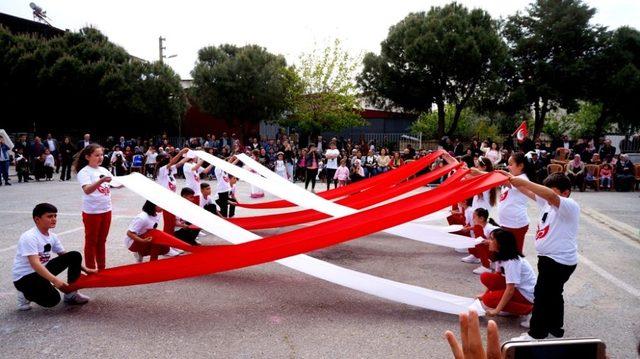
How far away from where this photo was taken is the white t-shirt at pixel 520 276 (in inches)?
150

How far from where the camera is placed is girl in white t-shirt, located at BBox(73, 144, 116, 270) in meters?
4.71

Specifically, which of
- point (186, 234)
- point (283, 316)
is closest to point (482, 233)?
point (283, 316)

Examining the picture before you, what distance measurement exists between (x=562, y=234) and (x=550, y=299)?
0.51m

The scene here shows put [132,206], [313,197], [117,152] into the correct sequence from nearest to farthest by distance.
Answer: [313,197], [132,206], [117,152]

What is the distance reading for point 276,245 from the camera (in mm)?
3916

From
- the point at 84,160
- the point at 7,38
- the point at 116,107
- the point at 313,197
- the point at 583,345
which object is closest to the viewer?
the point at 583,345

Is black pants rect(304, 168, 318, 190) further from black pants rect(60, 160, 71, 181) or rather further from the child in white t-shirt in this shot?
black pants rect(60, 160, 71, 181)

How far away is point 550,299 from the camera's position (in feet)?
11.1

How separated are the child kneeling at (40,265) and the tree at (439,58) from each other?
80.1 feet

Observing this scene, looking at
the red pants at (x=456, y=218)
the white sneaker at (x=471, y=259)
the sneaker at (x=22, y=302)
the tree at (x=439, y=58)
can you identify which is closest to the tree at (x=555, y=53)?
the tree at (x=439, y=58)

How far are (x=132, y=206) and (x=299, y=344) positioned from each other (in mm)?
8158

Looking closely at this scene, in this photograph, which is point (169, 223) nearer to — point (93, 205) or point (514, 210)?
point (93, 205)

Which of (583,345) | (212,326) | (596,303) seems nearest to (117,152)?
(212,326)

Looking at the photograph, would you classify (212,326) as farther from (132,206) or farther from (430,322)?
(132,206)
